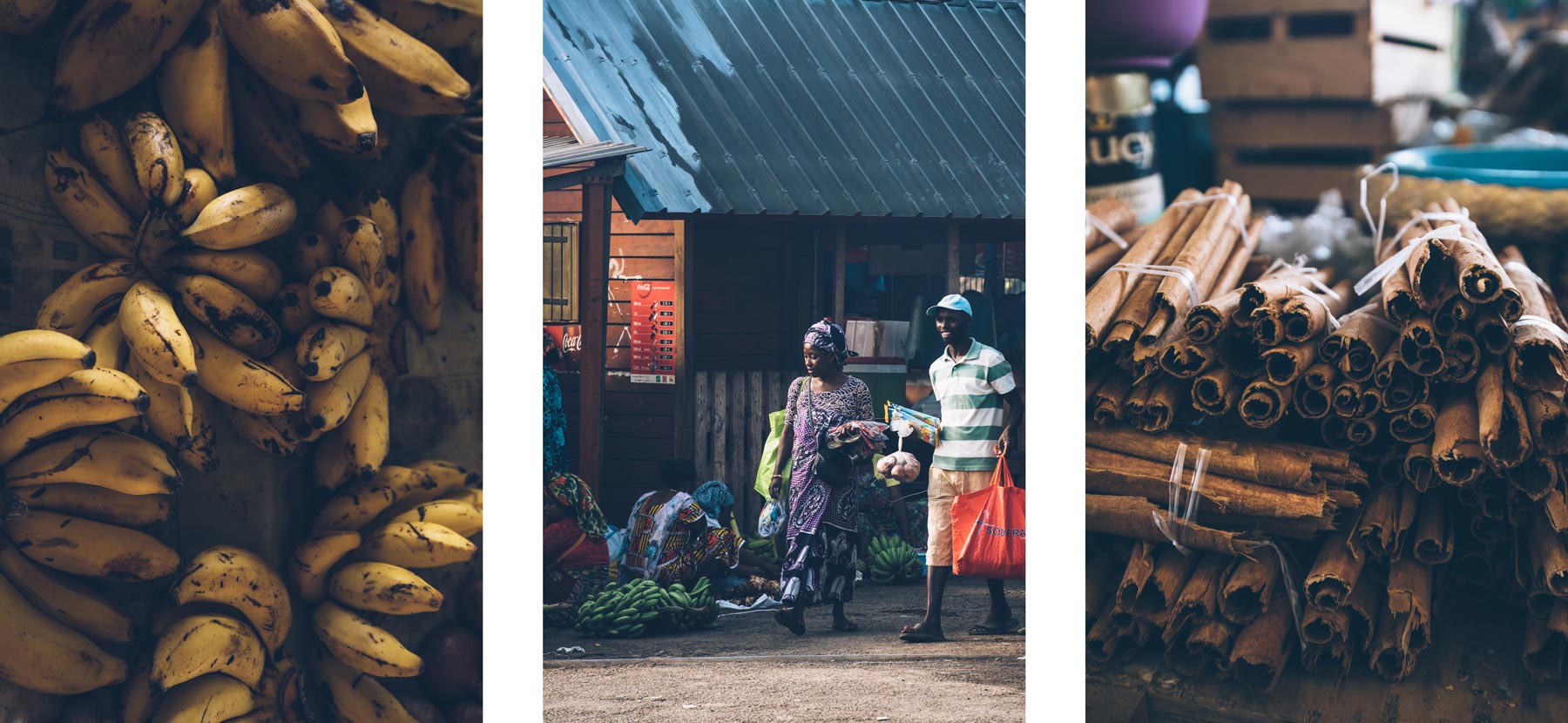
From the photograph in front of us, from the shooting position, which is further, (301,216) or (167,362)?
(301,216)

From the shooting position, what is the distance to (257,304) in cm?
230

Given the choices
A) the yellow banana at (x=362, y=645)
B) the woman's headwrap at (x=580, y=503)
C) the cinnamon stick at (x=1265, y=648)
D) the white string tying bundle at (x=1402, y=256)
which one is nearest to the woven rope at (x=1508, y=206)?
the white string tying bundle at (x=1402, y=256)

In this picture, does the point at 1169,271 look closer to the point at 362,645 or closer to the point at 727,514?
the point at 727,514

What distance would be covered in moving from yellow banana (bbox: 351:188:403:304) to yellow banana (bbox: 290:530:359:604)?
0.54 m

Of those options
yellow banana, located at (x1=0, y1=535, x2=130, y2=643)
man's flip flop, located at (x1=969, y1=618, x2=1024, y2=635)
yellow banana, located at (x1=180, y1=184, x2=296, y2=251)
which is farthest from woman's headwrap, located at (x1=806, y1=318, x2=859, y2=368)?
yellow banana, located at (x1=0, y1=535, x2=130, y2=643)

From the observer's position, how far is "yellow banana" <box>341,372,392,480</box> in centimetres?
237

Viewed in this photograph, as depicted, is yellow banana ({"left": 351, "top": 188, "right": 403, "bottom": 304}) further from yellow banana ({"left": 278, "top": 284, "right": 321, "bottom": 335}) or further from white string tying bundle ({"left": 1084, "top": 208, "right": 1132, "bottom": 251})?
white string tying bundle ({"left": 1084, "top": 208, "right": 1132, "bottom": 251})

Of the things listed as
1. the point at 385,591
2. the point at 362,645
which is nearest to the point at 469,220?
the point at 385,591

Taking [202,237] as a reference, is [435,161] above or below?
above

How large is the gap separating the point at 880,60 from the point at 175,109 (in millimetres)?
1506

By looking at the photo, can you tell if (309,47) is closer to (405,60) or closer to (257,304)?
(405,60)

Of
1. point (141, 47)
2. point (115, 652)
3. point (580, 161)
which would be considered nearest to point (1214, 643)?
point (580, 161)

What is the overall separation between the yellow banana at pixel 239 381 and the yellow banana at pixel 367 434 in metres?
0.17

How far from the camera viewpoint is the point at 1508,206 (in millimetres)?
2348
